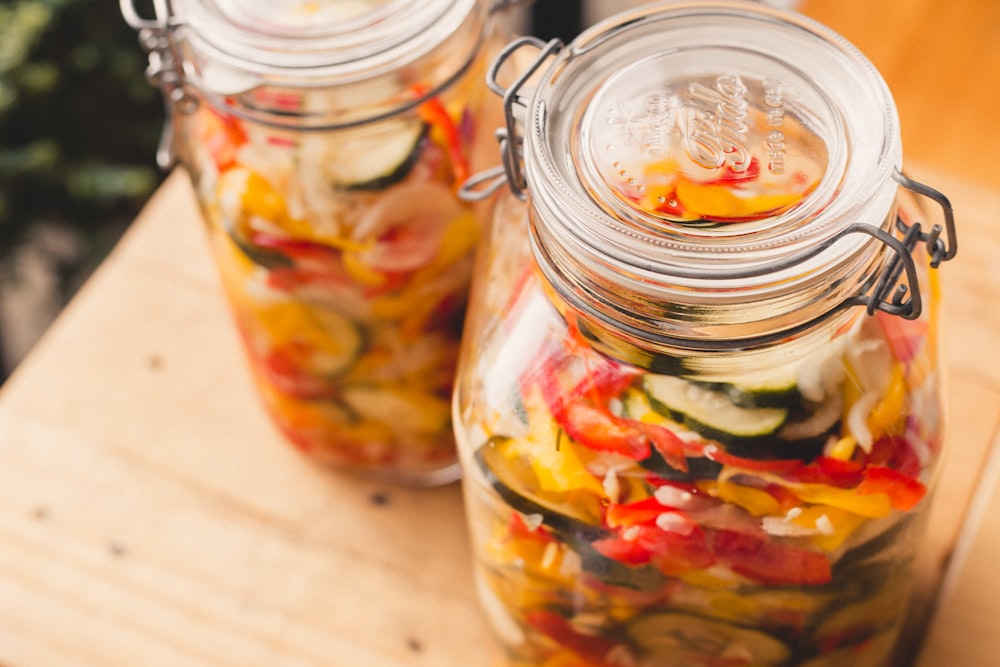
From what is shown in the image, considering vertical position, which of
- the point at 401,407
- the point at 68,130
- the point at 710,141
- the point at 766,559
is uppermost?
the point at 710,141

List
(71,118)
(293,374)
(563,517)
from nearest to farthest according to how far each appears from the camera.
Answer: (563,517)
(293,374)
(71,118)

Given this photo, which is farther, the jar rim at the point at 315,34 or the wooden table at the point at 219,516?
the wooden table at the point at 219,516

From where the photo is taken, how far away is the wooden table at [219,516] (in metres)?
0.86

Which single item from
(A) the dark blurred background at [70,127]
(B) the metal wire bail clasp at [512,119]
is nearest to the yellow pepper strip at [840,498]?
(B) the metal wire bail clasp at [512,119]

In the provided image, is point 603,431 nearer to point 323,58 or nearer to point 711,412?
point 711,412

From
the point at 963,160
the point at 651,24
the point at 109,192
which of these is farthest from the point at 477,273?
the point at 109,192

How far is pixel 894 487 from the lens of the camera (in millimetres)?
616

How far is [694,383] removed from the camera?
591 mm

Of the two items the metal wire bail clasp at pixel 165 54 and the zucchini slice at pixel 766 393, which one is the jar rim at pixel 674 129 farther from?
the metal wire bail clasp at pixel 165 54

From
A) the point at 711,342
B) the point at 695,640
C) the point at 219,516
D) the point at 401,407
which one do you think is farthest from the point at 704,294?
the point at 219,516

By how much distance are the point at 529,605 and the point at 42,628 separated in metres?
0.43

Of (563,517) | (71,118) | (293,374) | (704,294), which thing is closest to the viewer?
(704,294)

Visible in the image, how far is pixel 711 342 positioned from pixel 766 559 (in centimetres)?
14

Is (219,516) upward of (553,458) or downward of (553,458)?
downward
